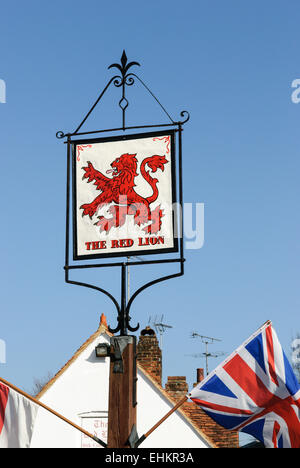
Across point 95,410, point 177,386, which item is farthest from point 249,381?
point 177,386

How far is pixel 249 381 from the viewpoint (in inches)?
307

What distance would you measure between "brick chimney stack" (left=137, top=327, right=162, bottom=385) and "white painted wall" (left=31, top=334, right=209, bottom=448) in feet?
4.11

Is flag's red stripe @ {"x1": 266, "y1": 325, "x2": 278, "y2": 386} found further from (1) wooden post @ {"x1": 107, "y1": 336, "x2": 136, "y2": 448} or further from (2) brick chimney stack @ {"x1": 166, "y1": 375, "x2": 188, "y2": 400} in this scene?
(2) brick chimney stack @ {"x1": 166, "y1": 375, "x2": 188, "y2": 400}

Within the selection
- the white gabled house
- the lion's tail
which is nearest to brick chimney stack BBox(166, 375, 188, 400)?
the white gabled house

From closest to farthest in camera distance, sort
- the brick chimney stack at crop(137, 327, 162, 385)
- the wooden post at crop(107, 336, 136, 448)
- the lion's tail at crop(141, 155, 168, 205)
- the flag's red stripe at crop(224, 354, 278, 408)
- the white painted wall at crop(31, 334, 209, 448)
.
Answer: the wooden post at crop(107, 336, 136, 448) < the flag's red stripe at crop(224, 354, 278, 408) < the lion's tail at crop(141, 155, 168, 205) < the white painted wall at crop(31, 334, 209, 448) < the brick chimney stack at crop(137, 327, 162, 385)

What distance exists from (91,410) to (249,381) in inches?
362

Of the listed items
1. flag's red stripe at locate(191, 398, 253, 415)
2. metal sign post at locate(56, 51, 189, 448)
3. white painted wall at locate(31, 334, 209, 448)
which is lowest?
white painted wall at locate(31, 334, 209, 448)

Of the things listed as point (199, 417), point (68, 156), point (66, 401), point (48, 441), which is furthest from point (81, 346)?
point (68, 156)

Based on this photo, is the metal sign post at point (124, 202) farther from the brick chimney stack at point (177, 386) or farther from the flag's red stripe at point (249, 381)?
the brick chimney stack at point (177, 386)

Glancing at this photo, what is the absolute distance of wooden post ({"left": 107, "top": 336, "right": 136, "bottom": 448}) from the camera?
7.09m

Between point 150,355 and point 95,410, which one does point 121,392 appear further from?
point 150,355

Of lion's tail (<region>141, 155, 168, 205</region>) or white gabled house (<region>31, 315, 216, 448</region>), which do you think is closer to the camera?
lion's tail (<region>141, 155, 168, 205</region>)

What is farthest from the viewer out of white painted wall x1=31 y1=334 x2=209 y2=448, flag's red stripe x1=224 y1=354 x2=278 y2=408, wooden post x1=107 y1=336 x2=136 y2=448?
white painted wall x1=31 y1=334 x2=209 y2=448

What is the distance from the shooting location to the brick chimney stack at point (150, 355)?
1775 centimetres
